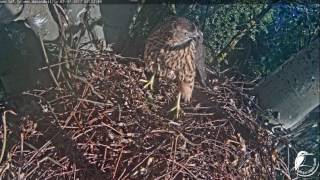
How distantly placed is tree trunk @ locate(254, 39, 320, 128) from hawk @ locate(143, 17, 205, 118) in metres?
Answer: 0.30

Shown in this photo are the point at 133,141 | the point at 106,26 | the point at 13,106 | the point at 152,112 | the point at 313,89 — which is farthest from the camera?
the point at 106,26

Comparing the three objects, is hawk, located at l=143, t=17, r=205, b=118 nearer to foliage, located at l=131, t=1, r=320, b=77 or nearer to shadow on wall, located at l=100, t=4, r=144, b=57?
shadow on wall, located at l=100, t=4, r=144, b=57

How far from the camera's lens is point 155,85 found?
239 centimetres

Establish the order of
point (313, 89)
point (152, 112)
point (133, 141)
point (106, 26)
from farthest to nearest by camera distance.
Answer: point (106, 26) < point (313, 89) < point (152, 112) < point (133, 141)

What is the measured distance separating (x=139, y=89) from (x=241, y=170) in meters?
0.49

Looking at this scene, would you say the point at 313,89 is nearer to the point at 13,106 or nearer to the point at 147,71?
the point at 147,71

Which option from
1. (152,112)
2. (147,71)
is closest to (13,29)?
(147,71)

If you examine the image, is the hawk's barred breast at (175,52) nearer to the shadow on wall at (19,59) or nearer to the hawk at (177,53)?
the hawk at (177,53)

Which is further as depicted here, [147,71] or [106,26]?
[106,26]

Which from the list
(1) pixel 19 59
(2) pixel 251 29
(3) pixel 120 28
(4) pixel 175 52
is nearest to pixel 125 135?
(4) pixel 175 52

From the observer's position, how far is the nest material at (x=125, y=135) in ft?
6.54

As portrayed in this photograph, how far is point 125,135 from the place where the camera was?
2.06 m

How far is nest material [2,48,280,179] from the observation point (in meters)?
1.99

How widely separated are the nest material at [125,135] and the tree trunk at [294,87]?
0.67 ft
